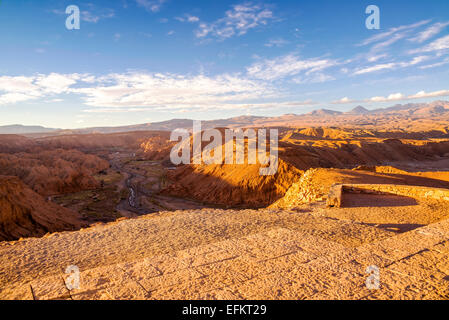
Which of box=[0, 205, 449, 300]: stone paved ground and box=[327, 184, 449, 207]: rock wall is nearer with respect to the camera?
box=[0, 205, 449, 300]: stone paved ground

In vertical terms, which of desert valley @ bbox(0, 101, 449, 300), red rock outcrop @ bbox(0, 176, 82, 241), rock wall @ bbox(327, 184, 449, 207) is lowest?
red rock outcrop @ bbox(0, 176, 82, 241)

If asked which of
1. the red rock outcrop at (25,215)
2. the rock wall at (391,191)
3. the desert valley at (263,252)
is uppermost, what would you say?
the rock wall at (391,191)

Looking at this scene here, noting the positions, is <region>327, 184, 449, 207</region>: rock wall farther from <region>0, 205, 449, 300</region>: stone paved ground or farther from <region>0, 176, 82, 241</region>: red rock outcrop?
<region>0, 176, 82, 241</region>: red rock outcrop

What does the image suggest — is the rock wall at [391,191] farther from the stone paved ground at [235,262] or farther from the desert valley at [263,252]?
the stone paved ground at [235,262]

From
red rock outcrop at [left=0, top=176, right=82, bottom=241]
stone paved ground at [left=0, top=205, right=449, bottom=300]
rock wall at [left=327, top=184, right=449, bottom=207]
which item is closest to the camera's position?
stone paved ground at [left=0, top=205, right=449, bottom=300]

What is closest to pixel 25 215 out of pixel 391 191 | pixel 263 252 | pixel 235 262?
pixel 235 262

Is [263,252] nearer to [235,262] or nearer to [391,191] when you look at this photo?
[235,262]

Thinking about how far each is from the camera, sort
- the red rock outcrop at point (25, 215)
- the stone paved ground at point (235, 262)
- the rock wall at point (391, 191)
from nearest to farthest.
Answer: the stone paved ground at point (235, 262)
the rock wall at point (391, 191)
the red rock outcrop at point (25, 215)

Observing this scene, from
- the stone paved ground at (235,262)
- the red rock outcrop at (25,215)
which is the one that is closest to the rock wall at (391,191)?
the stone paved ground at (235,262)

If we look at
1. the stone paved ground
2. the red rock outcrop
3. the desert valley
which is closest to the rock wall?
the desert valley
